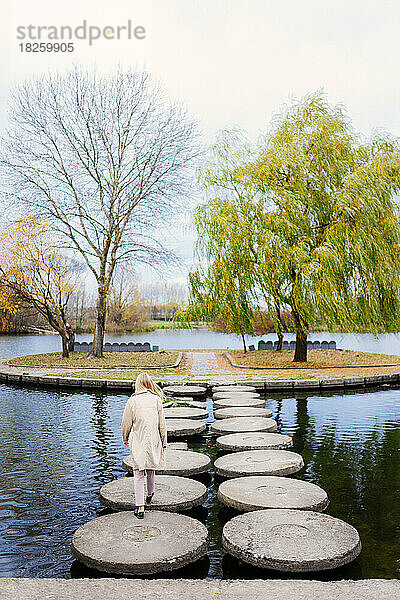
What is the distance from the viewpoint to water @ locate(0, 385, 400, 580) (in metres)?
5.33

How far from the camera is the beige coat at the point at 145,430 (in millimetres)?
5801

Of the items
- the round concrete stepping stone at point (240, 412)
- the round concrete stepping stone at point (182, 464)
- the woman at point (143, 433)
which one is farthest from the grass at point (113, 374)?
the woman at point (143, 433)

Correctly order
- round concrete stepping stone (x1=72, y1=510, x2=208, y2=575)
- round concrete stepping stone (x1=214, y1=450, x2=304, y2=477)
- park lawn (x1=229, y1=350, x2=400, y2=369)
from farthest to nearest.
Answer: park lawn (x1=229, y1=350, x2=400, y2=369)
round concrete stepping stone (x1=214, y1=450, x2=304, y2=477)
round concrete stepping stone (x1=72, y1=510, x2=208, y2=575)

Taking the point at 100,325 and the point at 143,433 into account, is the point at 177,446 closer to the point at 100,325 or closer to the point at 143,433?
the point at 143,433

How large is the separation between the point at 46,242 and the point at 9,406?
12.9m

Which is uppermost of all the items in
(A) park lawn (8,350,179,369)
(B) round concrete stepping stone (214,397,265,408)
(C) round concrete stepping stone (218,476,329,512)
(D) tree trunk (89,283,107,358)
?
(D) tree trunk (89,283,107,358)

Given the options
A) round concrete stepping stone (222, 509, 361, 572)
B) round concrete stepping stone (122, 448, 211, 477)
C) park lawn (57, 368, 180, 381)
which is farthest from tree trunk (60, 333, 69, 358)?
round concrete stepping stone (222, 509, 361, 572)

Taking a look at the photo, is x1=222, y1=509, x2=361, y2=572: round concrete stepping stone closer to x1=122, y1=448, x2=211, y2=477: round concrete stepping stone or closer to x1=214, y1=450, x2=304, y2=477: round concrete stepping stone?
x1=214, y1=450, x2=304, y2=477: round concrete stepping stone

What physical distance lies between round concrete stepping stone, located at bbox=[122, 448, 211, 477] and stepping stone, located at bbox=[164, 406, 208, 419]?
2718mm

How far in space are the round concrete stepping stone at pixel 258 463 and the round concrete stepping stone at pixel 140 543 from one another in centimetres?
198

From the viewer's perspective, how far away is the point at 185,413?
1196cm

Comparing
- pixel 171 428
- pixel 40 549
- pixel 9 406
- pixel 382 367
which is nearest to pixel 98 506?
A: pixel 40 549

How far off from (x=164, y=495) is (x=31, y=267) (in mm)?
20204

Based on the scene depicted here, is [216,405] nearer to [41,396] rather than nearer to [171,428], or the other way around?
[171,428]
